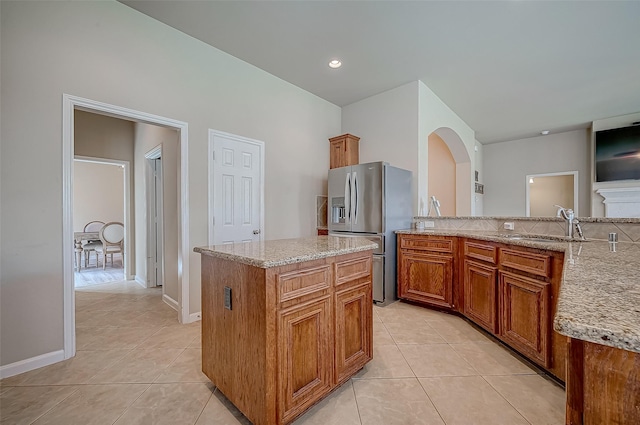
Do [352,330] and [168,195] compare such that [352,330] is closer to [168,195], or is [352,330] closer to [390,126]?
[168,195]

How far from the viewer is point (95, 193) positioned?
6.89 metres

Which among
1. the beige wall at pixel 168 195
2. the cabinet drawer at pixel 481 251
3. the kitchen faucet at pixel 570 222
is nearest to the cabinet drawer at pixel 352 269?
the cabinet drawer at pixel 481 251

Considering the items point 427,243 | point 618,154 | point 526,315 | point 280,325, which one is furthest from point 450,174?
point 280,325

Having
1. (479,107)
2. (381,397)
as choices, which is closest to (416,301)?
(381,397)

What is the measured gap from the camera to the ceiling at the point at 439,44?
239 centimetres

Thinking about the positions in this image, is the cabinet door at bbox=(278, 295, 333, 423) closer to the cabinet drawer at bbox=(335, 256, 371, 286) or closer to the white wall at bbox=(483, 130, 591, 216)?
the cabinet drawer at bbox=(335, 256, 371, 286)

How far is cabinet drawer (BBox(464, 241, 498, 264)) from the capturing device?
2.31 meters

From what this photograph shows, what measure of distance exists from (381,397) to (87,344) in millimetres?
2479

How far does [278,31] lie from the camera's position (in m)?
2.69

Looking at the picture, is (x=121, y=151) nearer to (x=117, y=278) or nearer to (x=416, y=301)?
(x=117, y=278)

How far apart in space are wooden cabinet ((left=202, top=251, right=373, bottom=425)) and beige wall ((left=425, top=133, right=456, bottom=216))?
200 inches

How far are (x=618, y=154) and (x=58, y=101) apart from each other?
26.9 ft

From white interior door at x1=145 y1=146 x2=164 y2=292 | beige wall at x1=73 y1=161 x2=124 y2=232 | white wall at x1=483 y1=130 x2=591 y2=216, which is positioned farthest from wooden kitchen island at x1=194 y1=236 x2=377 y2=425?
beige wall at x1=73 y1=161 x2=124 y2=232

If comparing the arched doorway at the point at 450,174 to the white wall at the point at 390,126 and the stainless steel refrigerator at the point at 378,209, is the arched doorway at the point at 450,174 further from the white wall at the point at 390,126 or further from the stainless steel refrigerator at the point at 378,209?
the stainless steel refrigerator at the point at 378,209
